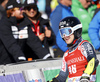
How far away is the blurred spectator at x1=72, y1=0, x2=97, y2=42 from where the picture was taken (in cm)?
705

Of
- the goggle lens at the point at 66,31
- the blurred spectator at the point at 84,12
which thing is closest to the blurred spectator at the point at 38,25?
the blurred spectator at the point at 84,12

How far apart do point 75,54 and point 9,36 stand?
188cm

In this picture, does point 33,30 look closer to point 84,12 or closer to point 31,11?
point 31,11

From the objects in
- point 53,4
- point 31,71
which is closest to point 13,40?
point 31,71

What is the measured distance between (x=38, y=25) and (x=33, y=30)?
0.78 feet

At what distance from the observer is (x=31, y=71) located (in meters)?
5.12

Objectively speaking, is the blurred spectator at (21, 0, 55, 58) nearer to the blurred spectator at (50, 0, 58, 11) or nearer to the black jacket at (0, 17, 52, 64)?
the black jacket at (0, 17, 52, 64)

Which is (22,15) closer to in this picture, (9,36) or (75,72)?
(9,36)

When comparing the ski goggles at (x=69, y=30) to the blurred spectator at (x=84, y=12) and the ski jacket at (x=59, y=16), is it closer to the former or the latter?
the ski jacket at (x=59, y=16)

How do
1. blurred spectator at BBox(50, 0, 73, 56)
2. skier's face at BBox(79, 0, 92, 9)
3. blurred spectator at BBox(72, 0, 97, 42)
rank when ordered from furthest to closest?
1. skier's face at BBox(79, 0, 92, 9)
2. blurred spectator at BBox(72, 0, 97, 42)
3. blurred spectator at BBox(50, 0, 73, 56)

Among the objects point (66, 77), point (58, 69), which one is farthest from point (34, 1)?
point (66, 77)

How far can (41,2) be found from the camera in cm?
982

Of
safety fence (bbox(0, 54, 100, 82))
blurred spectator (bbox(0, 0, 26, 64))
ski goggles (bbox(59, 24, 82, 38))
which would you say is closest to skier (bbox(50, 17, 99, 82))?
ski goggles (bbox(59, 24, 82, 38))

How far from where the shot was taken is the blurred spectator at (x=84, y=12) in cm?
705
